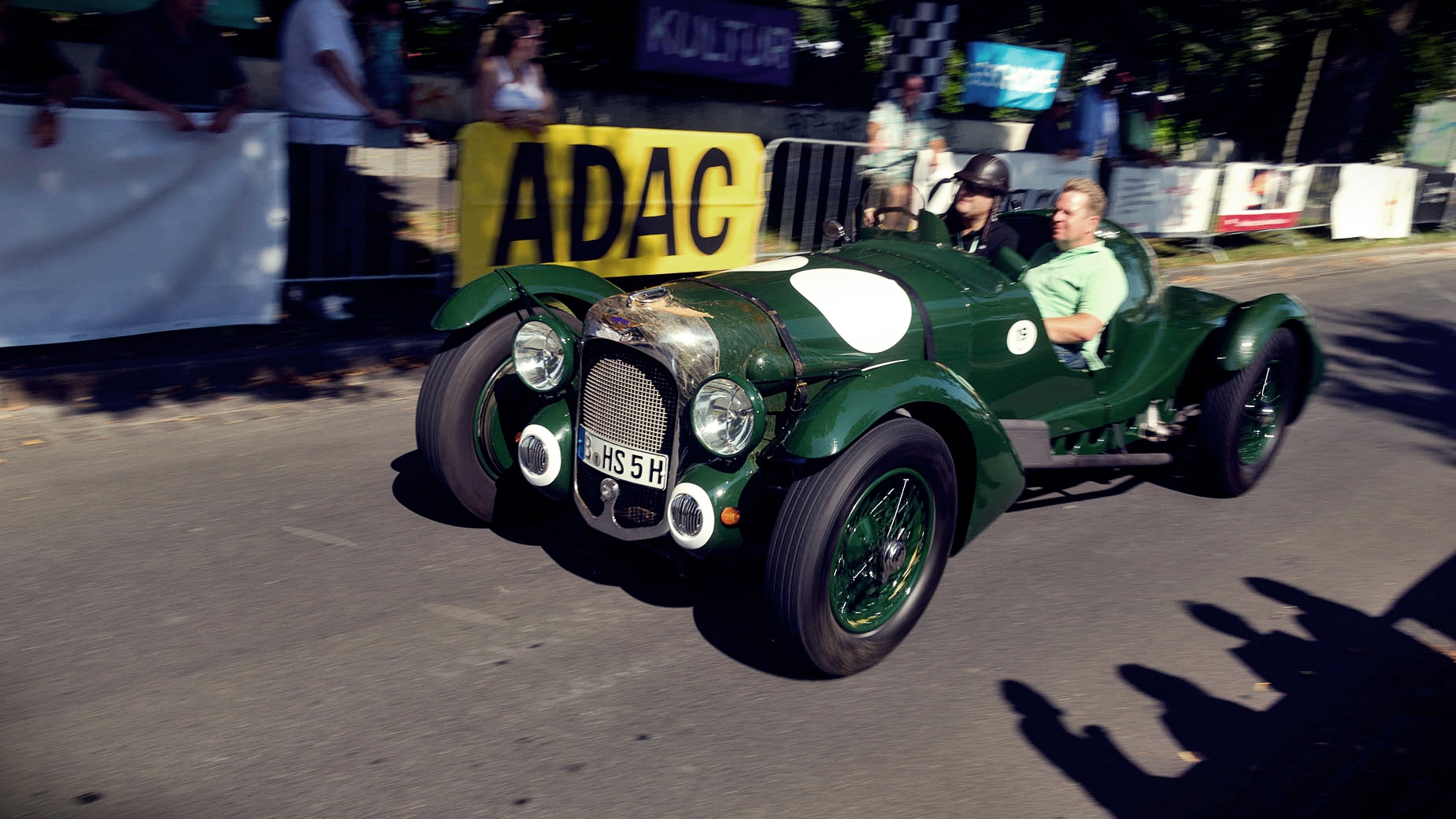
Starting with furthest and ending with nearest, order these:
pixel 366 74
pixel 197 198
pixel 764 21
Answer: pixel 764 21 → pixel 366 74 → pixel 197 198

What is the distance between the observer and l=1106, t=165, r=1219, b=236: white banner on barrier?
40.8ft

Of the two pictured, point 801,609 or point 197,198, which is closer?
point 801,609

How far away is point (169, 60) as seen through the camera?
22.5 ft

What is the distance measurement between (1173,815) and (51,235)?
5.86 m

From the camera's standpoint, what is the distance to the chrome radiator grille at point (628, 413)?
3807 mm

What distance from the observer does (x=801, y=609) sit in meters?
3.45

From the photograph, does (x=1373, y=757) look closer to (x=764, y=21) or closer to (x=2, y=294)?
(x=2, y=294)

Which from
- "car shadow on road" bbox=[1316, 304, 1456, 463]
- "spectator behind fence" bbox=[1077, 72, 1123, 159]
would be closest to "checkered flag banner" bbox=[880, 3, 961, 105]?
"spectator behind fence" bbox=[1077, 72, 1123, 159]

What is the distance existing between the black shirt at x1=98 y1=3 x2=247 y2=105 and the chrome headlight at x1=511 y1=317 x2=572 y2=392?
3.92 metres

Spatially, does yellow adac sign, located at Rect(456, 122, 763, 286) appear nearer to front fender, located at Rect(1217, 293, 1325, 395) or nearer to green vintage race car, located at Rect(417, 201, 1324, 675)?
green vintage race car, located at Rect(417, 201, 1324, 675)

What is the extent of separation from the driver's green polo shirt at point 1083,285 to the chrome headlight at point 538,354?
209 centimetres

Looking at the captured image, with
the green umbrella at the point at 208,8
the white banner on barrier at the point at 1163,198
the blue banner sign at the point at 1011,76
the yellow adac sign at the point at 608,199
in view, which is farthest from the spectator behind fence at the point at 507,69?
the blue banner sign at the point at 1011,76

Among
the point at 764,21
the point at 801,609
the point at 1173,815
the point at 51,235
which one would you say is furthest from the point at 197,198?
the point at 764,21

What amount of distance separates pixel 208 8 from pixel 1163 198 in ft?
31.1
